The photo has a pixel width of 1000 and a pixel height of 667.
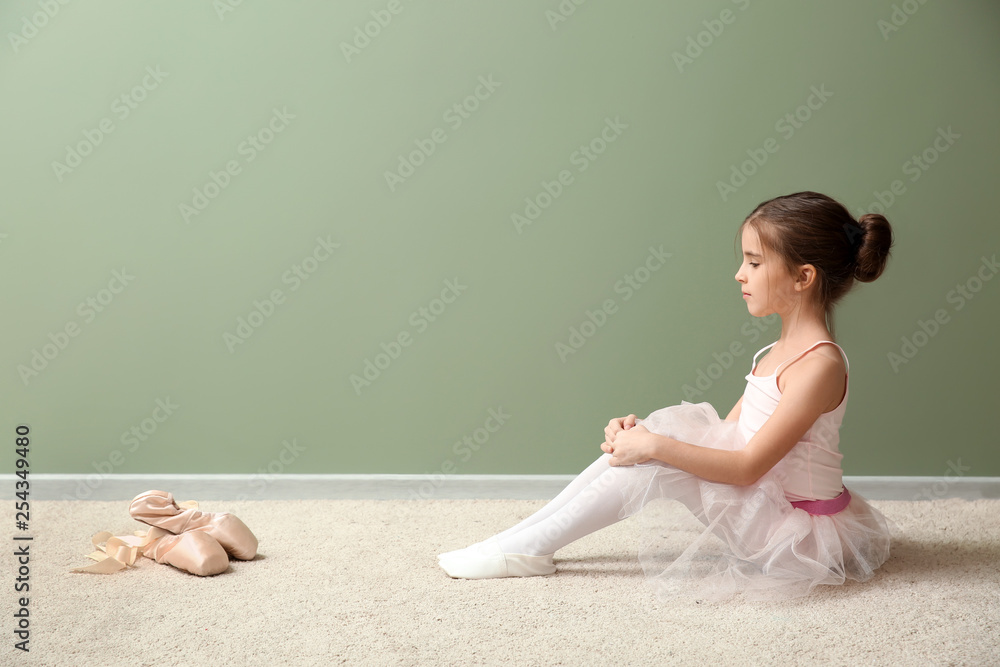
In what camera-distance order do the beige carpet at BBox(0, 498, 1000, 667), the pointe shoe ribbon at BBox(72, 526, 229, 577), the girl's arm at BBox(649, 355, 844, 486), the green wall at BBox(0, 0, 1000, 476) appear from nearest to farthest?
the beige carpet at BBox(0, 498, 1000, 667)
the girl's arm at BBox(649, 355, 844, 486)
the pointe shoe ribbon at BBox(72, 526, 229, 577)
the green wall at BBox(0, 0, 1000, 476)

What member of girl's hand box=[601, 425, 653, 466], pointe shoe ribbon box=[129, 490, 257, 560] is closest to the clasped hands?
girl's hand box=[601, 425, 653, 466]

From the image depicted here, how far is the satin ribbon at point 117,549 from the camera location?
1469mm

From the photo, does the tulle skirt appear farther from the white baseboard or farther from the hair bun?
the white baseboard

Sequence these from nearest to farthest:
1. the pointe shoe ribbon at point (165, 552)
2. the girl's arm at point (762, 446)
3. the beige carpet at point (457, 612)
Result: the beige carpet at point (457, 612), the girl's arm at point (762, 446), the pointe shoe ribbon at point (165, 552)

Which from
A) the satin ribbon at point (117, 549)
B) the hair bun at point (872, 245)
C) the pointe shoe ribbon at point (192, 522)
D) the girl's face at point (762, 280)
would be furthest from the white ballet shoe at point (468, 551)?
the hair bun at point (872, 245)

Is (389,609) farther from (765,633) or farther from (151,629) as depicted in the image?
(765,633)

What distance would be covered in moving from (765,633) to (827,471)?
362 millimetres

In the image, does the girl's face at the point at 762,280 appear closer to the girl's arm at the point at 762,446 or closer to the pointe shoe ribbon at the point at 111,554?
the girl's arm at the point at 762,446

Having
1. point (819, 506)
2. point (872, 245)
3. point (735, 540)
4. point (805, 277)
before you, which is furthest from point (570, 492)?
point (872, 245)

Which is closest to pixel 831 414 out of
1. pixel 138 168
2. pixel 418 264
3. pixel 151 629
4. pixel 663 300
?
pixel 663 300

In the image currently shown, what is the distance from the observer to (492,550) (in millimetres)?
1453

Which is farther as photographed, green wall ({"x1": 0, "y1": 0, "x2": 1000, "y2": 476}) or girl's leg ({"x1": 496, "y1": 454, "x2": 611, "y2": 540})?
green wall ({"x1": 0, "y1": 0, "x2": 1000, "y2": 476})

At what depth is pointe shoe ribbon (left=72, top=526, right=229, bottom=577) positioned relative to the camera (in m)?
1.45

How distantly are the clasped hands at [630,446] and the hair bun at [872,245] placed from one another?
0.50m
